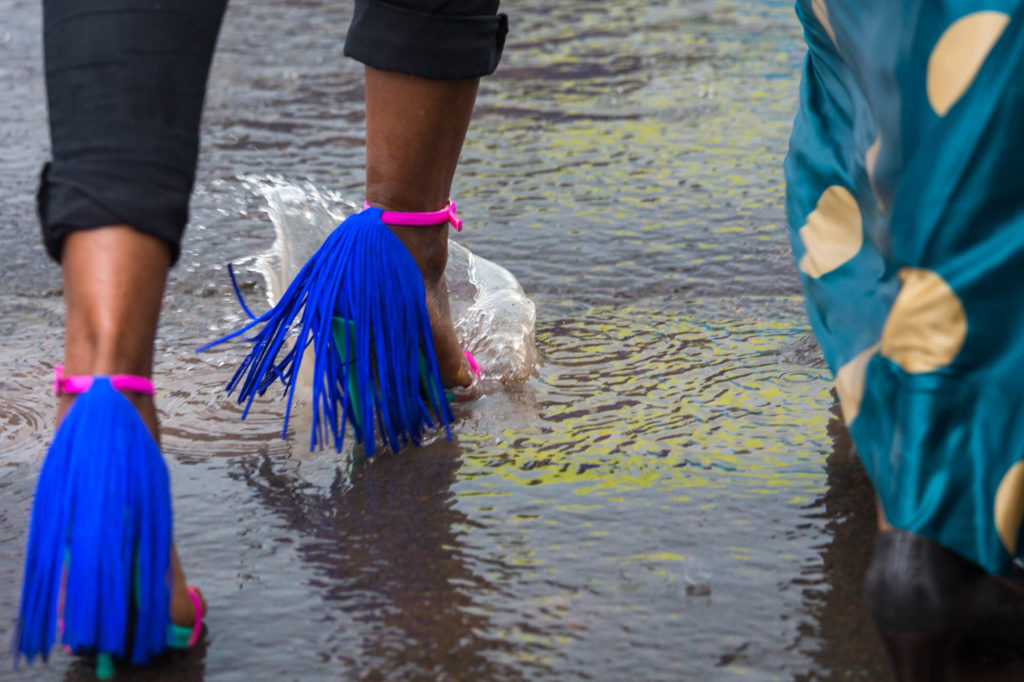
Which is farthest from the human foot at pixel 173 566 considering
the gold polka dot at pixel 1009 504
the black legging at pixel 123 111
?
the gold polka dot at pixel 1009 504

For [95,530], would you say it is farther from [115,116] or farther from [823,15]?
[823,15]

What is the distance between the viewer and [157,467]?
1.35m

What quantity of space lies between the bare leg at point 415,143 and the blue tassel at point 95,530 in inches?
30.2

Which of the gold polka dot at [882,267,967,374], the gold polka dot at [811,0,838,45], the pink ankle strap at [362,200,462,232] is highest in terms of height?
the gold polka dot at [811,0,838,45]

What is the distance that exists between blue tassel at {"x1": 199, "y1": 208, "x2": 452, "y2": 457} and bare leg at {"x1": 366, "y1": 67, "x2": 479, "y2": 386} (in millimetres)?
51

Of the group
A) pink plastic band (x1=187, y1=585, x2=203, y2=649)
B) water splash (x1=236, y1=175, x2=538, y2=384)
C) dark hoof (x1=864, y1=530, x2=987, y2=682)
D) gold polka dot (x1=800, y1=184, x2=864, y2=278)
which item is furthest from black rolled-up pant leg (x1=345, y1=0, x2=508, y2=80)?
dark hoof (x1=864, y1=530, x2=987, y2=682)

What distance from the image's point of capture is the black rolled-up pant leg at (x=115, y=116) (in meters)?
1.32

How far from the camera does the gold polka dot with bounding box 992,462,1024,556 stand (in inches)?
48.4

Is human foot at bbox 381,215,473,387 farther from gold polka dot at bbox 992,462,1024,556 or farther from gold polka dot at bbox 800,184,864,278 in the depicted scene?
gold polka dot at bbox 992,462,1024,556

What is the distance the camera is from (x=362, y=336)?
1.92 m

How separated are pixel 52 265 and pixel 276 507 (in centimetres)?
139

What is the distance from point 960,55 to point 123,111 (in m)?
0.86

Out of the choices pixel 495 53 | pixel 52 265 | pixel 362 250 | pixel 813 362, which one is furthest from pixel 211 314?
pixel 813 362

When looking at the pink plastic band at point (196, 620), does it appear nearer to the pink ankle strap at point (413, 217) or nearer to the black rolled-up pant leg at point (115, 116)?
the black rolled-up pant leg at point (115, 116)
